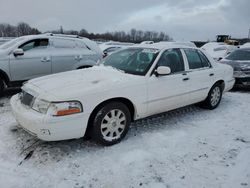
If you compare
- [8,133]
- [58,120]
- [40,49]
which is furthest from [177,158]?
[40,49]

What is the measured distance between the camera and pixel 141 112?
419 centimetres

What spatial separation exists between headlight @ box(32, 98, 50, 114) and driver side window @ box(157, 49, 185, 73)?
2.13 meters

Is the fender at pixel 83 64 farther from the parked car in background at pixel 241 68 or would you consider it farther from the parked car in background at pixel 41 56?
the parked car in background at pixel 241 68

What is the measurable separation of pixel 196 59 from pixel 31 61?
14.0 feet

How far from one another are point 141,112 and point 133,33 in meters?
66.8

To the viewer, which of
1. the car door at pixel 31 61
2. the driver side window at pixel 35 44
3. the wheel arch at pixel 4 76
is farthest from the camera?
the driver side window at pixel 35 44

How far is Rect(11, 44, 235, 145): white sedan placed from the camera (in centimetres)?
340

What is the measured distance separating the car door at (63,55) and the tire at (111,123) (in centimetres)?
386

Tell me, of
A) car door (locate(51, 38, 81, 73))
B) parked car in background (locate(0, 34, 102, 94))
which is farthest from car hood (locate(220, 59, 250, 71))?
car door (locate(51, 38, 81, 73))

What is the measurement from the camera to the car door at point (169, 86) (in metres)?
4.29

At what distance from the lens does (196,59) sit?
5344 mm

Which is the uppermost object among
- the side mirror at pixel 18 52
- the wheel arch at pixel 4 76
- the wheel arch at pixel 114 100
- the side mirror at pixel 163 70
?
the side mirror at pixel 18 52

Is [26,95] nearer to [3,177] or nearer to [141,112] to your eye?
[3,177]

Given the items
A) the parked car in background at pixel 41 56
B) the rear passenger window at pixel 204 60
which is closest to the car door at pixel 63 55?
the parked car in background at pixel 41 56
